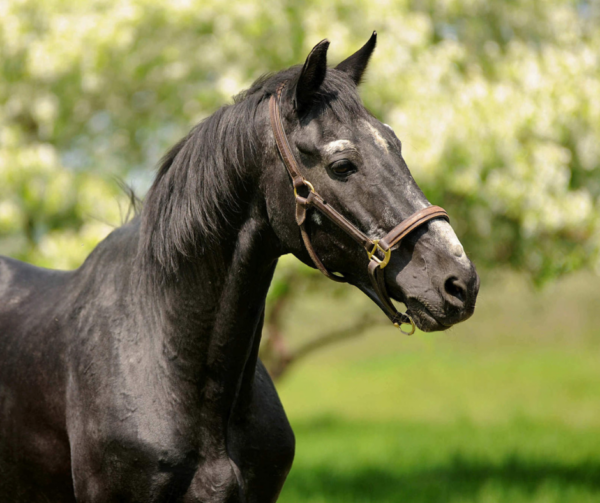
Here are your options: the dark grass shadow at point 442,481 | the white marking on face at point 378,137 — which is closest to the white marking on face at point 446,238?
the white marking on face at point 378,137

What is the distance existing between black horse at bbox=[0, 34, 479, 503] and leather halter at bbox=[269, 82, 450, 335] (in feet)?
0.09

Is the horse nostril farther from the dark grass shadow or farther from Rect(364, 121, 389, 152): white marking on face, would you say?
the dark grass shadow

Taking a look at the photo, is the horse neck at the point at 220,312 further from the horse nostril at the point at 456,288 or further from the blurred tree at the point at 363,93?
the blurred tree at the point at 363,93

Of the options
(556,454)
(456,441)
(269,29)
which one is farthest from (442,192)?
(456,441)

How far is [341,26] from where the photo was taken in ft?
25.5

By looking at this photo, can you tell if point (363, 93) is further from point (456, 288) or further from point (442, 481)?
point (456, 288)

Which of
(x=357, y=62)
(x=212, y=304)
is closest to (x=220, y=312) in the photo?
(x=212, y=304)

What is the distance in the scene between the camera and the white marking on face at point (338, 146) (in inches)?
93.3

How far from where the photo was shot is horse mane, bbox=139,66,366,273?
257cm

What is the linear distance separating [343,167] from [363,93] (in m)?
5.54

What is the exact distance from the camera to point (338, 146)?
237 cm

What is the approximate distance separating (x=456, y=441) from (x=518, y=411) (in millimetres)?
3596

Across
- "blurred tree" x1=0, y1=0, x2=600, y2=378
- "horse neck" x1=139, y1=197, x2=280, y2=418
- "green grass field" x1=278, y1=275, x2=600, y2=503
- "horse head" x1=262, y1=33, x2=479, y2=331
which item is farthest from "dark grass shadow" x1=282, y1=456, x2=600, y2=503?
"horse head" x1=262, y1=33, x2=479, y2=331

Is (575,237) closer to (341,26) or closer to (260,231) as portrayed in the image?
(341,26)
